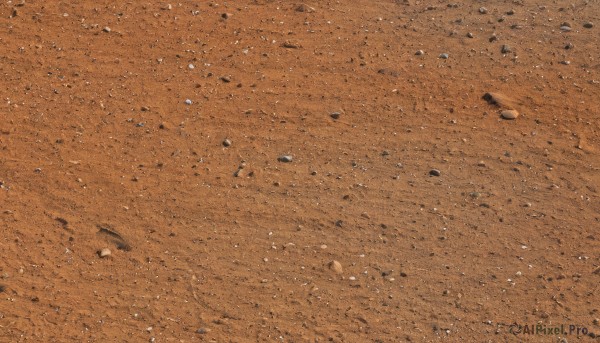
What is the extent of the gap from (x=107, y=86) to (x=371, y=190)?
2.69 metres

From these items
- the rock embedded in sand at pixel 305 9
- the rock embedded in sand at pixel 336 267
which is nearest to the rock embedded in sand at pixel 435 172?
the rock embedded in sand at pixel 336 267

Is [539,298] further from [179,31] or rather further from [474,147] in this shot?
[179,31]

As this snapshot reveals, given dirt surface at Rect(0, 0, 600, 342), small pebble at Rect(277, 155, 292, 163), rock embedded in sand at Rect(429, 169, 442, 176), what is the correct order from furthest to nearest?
small pebble at Rect(277, 155, 292, 163) → rock embedded in sand at Rect(429, 169, 442, 176) → dirt surface at Rect(0, 0, 600, 342)

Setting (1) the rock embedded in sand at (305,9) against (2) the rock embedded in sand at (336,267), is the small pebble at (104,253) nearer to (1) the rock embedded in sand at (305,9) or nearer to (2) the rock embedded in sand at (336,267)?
(2) the rock embedded in sand at (336,267)

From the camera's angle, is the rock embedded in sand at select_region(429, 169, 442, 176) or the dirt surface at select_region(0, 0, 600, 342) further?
the rock embedded in sand at select_region(429, 169, 442, 176)

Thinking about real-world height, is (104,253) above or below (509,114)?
below

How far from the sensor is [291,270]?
22.2ft

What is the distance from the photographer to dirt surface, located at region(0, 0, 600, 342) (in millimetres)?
6523

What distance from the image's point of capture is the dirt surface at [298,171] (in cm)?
652

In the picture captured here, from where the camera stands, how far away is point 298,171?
756 cm

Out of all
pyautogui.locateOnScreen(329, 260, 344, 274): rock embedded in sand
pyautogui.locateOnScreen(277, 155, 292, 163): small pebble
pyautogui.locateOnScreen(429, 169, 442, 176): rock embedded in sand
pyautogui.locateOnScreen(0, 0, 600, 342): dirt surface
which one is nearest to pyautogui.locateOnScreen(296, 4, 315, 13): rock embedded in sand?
pyautogui.locateOnScreen(0, 0, 600, 342): dirt surface

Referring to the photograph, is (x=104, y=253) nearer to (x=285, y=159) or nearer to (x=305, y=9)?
(x=285, y=159)

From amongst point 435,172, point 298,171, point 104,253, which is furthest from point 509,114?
point 104,253

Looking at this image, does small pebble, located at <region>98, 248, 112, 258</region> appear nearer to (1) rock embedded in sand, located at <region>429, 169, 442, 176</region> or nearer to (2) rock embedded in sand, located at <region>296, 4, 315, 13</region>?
(1) rock embedded in sand, located at <region>429, 169, 442, 176</region>
